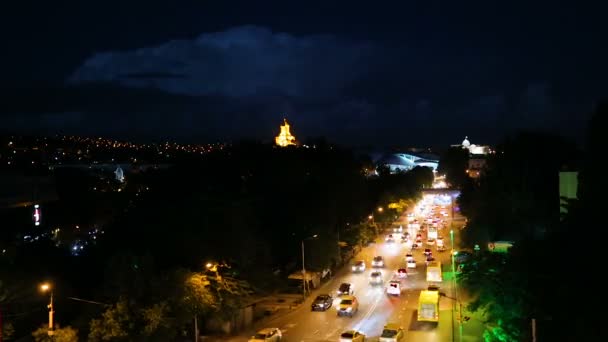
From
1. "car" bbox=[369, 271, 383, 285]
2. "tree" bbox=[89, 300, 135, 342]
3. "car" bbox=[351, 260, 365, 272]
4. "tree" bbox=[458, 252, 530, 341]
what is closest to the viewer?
"tree" bbox=[458, 252, 530, 341]

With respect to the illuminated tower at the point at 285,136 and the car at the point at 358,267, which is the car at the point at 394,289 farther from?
the illuminated tower at the point at 285,136

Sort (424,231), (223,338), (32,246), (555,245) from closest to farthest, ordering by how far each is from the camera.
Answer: (555,245) → (223,338) → (32,246) → (424,231)

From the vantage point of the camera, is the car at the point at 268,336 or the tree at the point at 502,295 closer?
the tree at the point at 502,295

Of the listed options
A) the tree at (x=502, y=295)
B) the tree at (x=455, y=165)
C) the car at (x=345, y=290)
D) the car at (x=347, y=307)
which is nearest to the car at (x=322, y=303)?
the car at (x=347, y=307)

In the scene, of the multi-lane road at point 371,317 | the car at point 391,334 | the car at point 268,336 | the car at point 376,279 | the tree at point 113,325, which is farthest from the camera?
the car at point 376,279

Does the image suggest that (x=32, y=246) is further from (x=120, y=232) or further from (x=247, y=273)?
(x=247, y=273)

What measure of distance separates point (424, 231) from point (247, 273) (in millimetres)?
42002

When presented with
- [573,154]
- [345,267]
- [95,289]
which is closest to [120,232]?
[95,289]

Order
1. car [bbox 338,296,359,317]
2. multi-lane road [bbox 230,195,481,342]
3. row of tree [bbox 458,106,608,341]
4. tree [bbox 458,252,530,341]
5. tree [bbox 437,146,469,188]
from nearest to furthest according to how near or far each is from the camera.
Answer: row of tree [bbox 458,106,608,341], tree [bbox 458,252,530,341], multi-lane road [bbox 230,195,481,342], car [bbox 338,296,359,317], tree [bbox 437,146,469,188]

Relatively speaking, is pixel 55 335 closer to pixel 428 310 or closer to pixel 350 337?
pixel 350 337

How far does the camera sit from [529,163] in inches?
1988

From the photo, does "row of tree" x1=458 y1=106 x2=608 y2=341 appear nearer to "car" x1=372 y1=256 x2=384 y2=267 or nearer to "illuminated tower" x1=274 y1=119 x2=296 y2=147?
"car" x1=372 y1=256 x2=384 y2=267

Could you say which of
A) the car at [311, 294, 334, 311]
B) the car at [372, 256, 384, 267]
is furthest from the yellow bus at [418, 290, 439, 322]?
the car at [372, 256, 384, 267]

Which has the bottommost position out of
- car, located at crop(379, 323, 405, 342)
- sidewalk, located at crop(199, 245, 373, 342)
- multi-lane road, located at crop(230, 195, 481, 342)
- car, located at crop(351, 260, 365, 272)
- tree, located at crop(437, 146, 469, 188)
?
Answer: sidewalk, located at crop(199, 245, 373, 342)
